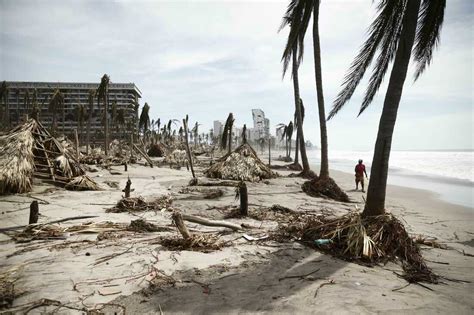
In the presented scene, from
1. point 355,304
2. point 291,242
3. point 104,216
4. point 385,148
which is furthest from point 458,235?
point 104,216

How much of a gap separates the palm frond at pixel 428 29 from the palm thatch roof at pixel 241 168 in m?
10.4

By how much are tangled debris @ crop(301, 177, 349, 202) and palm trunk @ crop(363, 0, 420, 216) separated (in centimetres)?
606

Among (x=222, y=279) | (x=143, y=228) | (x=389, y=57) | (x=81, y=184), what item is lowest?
(x=222, y=279)

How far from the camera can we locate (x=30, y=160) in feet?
33.5

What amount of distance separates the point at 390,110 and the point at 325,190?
6812mm

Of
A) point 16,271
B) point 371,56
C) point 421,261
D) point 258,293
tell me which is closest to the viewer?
point 258,293

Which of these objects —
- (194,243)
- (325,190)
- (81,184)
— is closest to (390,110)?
(194,243)

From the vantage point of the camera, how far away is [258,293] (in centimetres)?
336

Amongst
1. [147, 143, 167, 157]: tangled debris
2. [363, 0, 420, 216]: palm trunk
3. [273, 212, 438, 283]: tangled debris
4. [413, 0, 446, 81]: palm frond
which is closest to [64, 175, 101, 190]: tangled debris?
[273, 212, 438, 283]: tangled debris

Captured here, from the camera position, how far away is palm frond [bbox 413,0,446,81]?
204 inches

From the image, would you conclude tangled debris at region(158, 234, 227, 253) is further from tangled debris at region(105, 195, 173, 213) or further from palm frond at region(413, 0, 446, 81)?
palm frond at region(413, 0, 446, 81)

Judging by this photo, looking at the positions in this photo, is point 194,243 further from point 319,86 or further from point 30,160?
point 319,86

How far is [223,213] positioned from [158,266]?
12.0 ft

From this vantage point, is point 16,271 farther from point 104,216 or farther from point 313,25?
point 313,25
